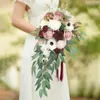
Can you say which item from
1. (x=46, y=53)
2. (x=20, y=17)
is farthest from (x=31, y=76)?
(x=20, y=17)

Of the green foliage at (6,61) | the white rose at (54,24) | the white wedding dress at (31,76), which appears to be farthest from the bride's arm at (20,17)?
the green foliage at (6,61)

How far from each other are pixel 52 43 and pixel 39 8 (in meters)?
0.29

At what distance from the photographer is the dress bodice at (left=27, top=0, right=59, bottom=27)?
7.34 ft

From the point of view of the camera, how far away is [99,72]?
4426 millimetres

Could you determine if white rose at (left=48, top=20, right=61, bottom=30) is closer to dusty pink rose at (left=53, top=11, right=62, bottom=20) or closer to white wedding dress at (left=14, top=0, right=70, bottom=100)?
dusty pink rose at (left=53, top=11, right=62, bottom=20)

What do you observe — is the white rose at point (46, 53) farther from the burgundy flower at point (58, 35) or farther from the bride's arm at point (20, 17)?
the bride's arm at point (20, 17)

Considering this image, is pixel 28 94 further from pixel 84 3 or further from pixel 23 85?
pixel 84 3

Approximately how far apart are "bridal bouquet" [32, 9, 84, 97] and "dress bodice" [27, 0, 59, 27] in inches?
4.5

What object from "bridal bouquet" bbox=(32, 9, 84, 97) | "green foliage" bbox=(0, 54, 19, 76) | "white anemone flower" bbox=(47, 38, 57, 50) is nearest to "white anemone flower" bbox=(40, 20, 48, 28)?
"bridal bouquet" bbox=(32, 9, 84, 97)

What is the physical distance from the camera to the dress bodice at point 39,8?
2236 mm

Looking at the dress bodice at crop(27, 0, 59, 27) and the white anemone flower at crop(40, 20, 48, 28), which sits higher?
the dress bodice at crop(27, 0, 59, 27)

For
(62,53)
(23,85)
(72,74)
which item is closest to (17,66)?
(72,74)

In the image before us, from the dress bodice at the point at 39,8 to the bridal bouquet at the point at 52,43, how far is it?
11 cm

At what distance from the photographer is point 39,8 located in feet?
7.38
